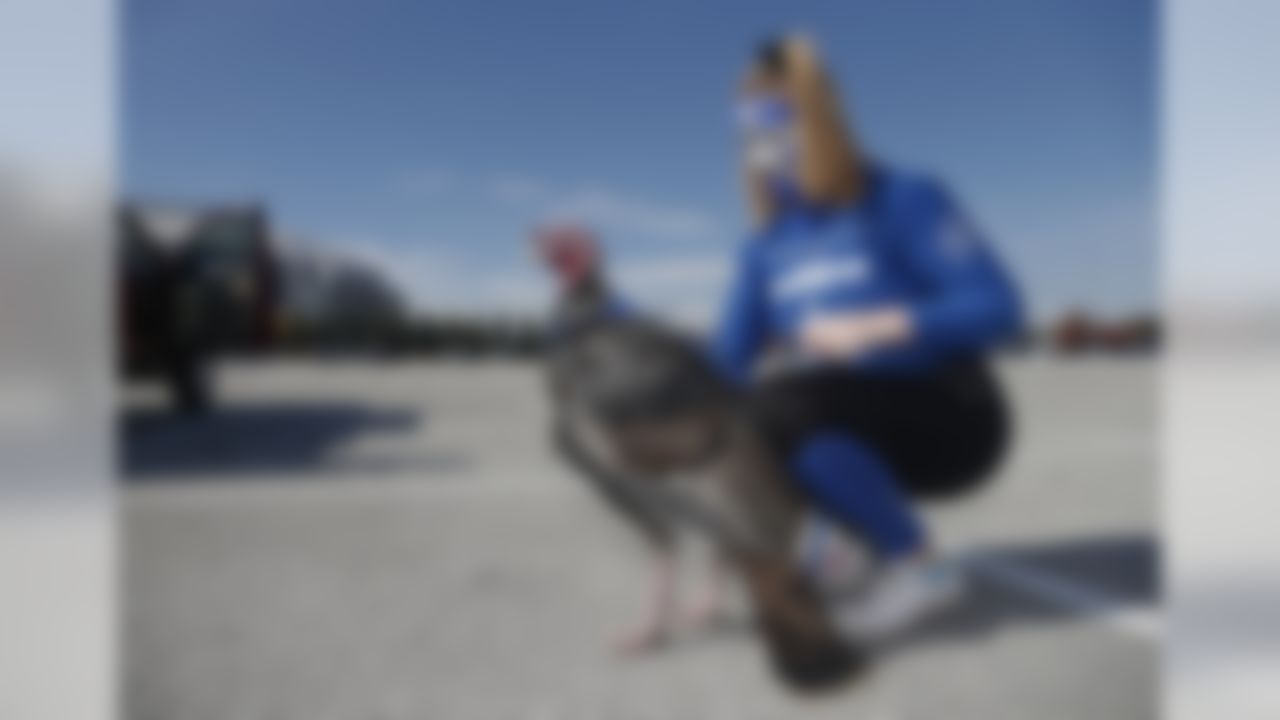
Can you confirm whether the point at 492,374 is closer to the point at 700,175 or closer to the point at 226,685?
the point at 700,175

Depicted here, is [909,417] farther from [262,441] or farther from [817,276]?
[262,441]

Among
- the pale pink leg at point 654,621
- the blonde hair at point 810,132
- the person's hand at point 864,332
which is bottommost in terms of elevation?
the pale pink leg at point 654,621

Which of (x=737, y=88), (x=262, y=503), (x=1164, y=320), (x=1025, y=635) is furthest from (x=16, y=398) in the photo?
(x=1164, y=320)

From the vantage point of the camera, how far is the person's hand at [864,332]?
181 centimetres

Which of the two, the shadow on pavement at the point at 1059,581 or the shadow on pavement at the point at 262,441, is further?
the shadow on pavement at the point at 1059,581

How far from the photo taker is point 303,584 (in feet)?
5.74

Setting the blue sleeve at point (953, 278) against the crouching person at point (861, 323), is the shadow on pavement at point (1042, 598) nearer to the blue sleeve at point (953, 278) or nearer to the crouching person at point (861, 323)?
the crouching person at point (861, 323)

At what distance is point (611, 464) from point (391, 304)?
0.43 meters

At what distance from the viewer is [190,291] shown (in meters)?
1.73

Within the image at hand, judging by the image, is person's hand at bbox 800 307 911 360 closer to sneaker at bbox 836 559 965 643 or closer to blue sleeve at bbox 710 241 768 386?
blue sleeve at bbox 710 241 768 386

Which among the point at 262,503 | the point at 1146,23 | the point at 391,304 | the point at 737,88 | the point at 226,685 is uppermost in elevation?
the point at 1146,23

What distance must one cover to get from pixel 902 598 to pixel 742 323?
520 millimetres

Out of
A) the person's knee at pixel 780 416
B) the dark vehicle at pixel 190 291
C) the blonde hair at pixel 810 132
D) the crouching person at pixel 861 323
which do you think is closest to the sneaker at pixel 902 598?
the crouching person at pixel 861 323

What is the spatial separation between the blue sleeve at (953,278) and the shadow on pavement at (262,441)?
0.80 metres
